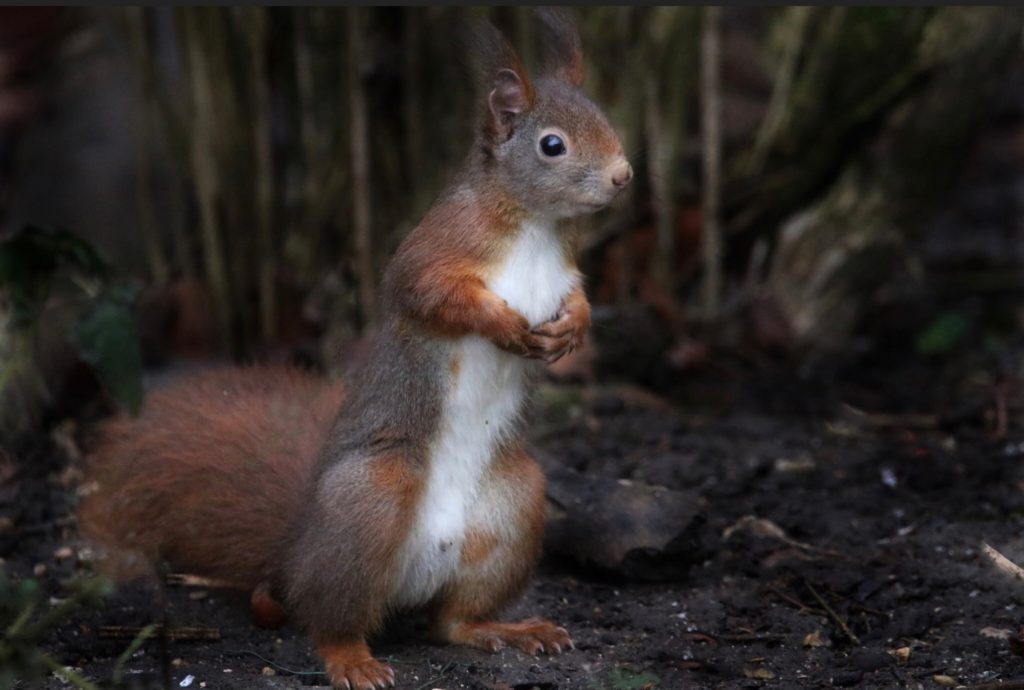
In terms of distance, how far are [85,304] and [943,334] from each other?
160 inches

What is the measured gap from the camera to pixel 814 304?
6324mm

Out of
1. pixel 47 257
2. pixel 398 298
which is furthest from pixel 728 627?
pixel 47 257

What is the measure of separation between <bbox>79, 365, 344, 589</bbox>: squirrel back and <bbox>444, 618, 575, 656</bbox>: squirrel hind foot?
496mm

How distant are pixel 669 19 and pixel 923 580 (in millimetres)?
3071

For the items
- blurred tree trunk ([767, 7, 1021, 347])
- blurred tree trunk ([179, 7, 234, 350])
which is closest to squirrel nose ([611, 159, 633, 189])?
blurred tree trunk ([179, 7, 234, 350])

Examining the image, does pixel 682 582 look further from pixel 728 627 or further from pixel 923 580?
pixel 923 580

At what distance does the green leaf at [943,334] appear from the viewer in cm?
621

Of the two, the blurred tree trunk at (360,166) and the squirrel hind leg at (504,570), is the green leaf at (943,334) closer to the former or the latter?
the blurred tree trunk at (360,166)

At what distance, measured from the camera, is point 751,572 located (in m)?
4.03

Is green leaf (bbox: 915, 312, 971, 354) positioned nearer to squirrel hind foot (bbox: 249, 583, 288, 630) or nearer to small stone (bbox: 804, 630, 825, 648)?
small stone (bbox: 804, 630, 825, 648)

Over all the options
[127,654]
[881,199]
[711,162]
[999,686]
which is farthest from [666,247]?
[127,654]

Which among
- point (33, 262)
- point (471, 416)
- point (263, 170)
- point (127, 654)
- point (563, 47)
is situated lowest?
point (127, 654)

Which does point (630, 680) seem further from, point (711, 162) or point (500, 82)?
point (711, 162)

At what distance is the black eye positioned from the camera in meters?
3.33
